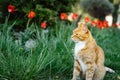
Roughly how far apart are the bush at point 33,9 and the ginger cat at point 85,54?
3748 mm

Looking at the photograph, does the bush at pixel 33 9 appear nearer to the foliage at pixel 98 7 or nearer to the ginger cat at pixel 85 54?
the ginger cat at pixel 85 54

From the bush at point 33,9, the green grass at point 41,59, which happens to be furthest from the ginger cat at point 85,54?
the bush at point 33,9

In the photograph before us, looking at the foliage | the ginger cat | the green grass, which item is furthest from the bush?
the foliage

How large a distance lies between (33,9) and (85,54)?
4129mm

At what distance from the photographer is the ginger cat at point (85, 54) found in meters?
5.46

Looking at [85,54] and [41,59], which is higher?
[85,54]

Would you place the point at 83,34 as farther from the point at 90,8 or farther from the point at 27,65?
the point at 90,8

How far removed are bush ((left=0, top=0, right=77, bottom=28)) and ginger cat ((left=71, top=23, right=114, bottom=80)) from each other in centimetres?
375

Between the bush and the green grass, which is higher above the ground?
the bush

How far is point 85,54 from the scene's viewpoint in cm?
546

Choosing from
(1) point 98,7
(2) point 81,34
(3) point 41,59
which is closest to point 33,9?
→ (3) point 41,59

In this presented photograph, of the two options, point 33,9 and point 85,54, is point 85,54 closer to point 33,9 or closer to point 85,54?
point 85,54

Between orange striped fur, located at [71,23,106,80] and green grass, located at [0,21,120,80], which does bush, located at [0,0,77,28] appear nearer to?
green grass, located at [0,21,120,80]

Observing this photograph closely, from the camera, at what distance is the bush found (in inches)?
362
